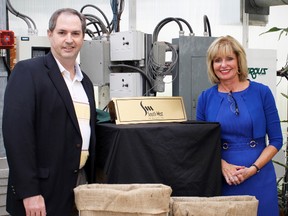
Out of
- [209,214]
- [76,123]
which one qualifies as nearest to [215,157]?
[209,214]

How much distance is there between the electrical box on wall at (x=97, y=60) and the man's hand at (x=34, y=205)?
1474mm

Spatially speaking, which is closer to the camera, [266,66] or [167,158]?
[167,158]

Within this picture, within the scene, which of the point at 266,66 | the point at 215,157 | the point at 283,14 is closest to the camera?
the point at 215,157

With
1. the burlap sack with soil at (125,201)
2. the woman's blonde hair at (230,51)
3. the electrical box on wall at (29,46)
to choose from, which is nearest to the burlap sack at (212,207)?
the burlap sack with soil at (125,201)

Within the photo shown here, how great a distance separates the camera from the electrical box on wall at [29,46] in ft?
9.30

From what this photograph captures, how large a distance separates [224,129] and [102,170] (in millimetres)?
561

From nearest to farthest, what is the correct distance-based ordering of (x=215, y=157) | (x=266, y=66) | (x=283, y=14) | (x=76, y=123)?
1. (x=76, y=123)
2. (x=215, y=157)
3. (x=266, y=66)
4. (x=283, y=14)

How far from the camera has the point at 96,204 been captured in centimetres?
160

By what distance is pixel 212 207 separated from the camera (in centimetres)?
164

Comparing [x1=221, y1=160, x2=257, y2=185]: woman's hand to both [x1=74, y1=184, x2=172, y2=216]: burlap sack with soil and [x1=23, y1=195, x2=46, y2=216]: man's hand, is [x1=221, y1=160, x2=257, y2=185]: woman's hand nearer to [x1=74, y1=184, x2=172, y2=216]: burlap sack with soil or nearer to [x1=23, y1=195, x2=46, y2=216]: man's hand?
[x1=74, y1=184, x2=172, y2=216]: burlap sack with soil

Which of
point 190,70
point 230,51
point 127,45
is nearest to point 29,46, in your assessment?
point 127,45

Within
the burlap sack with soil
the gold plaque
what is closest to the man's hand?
the burlap sack with soil

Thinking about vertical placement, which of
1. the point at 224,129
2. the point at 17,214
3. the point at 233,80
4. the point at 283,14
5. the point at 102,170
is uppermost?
the point at 283,14

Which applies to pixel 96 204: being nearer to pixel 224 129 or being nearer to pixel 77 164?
pixel 77 164
